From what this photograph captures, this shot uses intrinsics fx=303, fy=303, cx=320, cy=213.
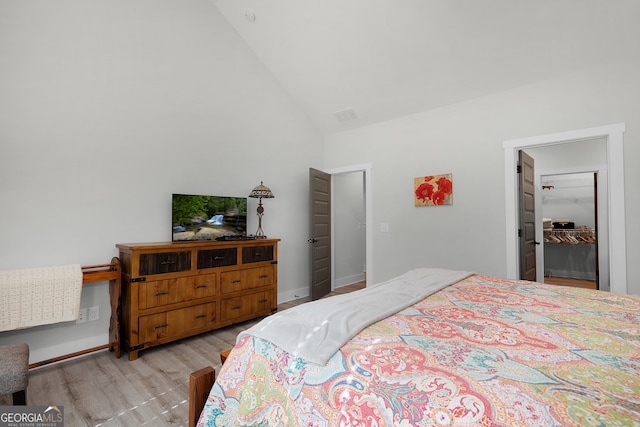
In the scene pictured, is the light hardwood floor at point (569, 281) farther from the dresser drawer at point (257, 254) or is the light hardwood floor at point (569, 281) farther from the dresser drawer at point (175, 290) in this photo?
the dresser drawer at point (175, 290)

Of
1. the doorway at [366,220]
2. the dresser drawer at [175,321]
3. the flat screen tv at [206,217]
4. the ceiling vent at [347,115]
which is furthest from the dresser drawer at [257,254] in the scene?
the ceiling vent at [347,115]

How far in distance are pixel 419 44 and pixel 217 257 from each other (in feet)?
10.1

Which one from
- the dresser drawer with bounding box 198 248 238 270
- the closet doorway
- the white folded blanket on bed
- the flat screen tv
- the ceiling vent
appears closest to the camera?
the white folded blanket on bed

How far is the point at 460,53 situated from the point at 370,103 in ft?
4.15

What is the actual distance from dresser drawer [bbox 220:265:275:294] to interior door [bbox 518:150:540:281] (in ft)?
9.45

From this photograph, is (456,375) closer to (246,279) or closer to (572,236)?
(246,279)

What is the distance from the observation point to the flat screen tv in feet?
10.4

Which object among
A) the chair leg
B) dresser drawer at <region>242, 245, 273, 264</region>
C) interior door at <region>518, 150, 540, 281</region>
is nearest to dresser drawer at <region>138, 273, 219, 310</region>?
dresser drawer at <region>242, 245, 273, 264</region>

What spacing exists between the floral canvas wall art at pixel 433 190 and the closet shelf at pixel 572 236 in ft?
10.7

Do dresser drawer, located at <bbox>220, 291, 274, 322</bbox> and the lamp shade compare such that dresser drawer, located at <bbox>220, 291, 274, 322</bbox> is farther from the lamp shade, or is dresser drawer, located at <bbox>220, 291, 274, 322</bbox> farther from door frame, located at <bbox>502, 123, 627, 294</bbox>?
door frame, located at <bbox>502, 123, 627, 294</bbox>

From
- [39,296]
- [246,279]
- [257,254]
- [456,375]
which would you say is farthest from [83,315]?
[456,375]

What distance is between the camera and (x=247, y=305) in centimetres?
336

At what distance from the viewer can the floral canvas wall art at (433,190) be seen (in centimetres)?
376

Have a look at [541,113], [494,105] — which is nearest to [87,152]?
[494,105]
